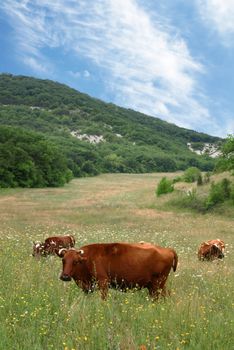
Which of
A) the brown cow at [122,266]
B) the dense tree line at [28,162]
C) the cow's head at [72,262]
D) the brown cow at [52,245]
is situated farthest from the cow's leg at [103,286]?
Answer: the dense tree line at [28,162]

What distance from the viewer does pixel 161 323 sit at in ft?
26.3

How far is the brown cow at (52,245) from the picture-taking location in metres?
17.7

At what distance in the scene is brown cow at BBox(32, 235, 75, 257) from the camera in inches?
695

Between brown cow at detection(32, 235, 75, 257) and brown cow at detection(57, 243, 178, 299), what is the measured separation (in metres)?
6.82

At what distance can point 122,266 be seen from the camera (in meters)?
10.5

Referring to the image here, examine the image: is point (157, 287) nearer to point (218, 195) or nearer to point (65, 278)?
point (65, 278)

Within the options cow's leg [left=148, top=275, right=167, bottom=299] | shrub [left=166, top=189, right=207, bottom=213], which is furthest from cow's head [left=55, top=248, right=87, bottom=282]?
shrub [left=166, top=189, right=207, bottom=213]

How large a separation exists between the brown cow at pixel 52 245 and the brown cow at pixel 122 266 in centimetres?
682

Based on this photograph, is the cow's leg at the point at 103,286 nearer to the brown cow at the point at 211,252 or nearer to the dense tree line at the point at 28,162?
the brown cow at the point at 211,252

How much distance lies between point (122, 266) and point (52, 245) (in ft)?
30.4

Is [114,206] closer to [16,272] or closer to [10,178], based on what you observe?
[10,178]

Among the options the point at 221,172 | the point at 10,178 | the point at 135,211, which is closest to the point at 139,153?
the point at 10,178

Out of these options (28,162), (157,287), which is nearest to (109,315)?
(157,287)

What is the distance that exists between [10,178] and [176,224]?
163 ft
